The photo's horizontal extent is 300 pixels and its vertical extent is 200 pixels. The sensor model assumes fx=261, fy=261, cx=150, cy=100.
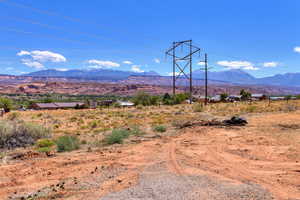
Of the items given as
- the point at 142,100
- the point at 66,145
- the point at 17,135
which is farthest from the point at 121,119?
the point at 142,100

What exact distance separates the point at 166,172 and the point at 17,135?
10.7 meters

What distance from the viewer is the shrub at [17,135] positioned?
14586 mm

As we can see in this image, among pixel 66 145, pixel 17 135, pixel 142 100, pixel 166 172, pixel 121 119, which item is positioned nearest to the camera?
pixel 166 172

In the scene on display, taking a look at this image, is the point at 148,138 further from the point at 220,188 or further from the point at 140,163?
the point at 220,188

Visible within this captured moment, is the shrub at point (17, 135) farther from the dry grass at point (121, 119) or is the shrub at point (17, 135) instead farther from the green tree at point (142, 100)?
the green tree at point (142, 100)

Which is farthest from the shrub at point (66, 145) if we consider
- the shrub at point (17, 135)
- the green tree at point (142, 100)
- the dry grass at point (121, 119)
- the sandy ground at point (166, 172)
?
the green tree at point (142, 100)

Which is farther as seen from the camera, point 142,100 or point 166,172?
point 142,100

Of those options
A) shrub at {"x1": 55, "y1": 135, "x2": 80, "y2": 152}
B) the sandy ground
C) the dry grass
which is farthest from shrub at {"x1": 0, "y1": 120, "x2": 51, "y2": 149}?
the sandy ground

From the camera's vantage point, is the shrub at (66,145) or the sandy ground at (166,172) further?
the shrub at (66,145)

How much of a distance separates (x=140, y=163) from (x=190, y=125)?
A: 1071cm

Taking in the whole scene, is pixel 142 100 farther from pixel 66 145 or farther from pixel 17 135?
pixel 66 145

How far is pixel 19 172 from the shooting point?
9680 mm

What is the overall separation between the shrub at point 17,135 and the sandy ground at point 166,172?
366 centimetres

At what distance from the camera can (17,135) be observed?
1560 cm
